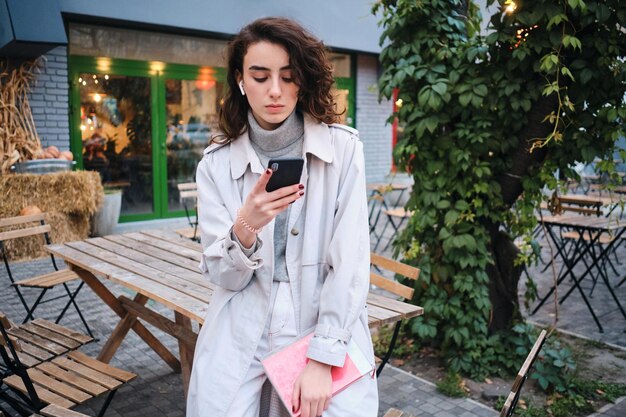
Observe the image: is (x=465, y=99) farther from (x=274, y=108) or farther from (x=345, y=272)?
(x=345, y=272)

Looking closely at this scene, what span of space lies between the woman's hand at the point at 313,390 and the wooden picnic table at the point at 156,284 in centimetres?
107

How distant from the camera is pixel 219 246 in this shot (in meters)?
1.74

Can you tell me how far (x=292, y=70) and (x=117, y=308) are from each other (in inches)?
107

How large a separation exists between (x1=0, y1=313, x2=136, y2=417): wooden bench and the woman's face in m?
1.63

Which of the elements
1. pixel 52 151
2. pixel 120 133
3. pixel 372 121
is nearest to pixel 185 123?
pixel 120 133

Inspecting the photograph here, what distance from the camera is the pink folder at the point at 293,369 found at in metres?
1.71

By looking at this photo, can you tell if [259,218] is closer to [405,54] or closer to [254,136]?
[254,136]

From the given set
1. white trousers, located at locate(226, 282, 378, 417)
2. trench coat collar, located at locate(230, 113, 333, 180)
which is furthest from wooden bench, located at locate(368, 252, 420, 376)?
trench coat collar, located at locate(230, 113, 333, 180)

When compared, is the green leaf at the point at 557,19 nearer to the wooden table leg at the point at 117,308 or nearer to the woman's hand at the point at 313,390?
the woman's hand at the point at 313,390

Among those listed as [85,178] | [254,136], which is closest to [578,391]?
[254,136]

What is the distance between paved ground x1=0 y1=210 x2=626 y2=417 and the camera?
3.65 m

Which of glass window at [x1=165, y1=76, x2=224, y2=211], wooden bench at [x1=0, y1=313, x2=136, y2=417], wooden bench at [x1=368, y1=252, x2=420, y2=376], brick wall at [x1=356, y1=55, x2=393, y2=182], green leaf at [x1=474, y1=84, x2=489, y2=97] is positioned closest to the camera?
wooden bench at [x1=0, y1=313, x2=136, y2=417]

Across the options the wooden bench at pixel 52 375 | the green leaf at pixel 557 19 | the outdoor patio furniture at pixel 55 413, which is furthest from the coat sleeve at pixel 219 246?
the green leaf at pixel 557 19

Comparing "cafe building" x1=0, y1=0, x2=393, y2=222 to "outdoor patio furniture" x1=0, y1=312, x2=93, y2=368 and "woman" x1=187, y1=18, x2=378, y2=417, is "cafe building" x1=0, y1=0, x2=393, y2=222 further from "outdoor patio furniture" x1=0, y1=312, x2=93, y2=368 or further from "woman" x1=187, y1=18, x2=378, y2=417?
"woman" x1=187, y1=18, x2=378, y2=417
